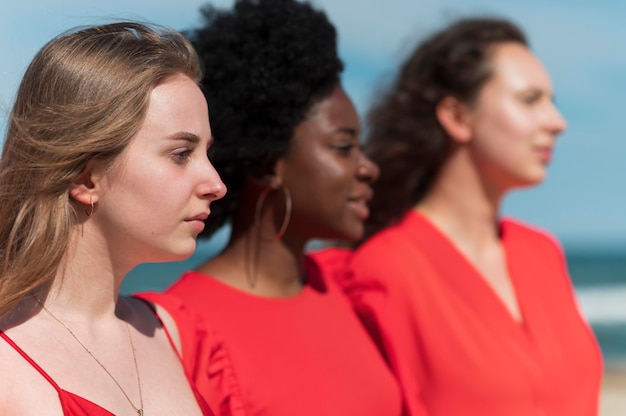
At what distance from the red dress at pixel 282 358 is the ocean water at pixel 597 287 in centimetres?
760

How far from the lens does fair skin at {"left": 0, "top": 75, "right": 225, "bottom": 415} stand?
6.91 ft

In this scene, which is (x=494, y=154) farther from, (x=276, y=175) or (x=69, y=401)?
(x=69, y=401)

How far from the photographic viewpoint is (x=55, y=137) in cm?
210

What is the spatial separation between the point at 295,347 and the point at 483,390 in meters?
1.12

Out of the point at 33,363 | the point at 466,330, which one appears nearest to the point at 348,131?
the point at 466,330

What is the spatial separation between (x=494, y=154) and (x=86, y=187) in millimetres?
2400

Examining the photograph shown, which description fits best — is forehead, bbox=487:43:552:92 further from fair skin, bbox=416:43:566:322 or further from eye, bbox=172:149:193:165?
eye, bbox=172:149:193:165

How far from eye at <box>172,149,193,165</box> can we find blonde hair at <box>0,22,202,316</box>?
113 mm

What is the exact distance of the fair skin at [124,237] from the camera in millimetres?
2107

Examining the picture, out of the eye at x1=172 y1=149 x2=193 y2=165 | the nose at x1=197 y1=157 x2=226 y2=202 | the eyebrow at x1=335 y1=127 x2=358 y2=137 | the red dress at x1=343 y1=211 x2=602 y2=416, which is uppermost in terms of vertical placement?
the eyebrow at x1=335 y1=127 x2=358 y2=137

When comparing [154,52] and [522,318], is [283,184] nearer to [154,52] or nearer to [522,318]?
[154,52]

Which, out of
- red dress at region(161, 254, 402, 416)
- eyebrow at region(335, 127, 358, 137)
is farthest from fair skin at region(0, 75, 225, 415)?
eyebrow at region(335, 127, 358, 137)

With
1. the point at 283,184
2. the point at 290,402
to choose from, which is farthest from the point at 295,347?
the point at 283,184

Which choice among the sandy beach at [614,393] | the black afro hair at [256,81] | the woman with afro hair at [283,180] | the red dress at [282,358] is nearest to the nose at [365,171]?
the woman with afro hair at [283,180]
